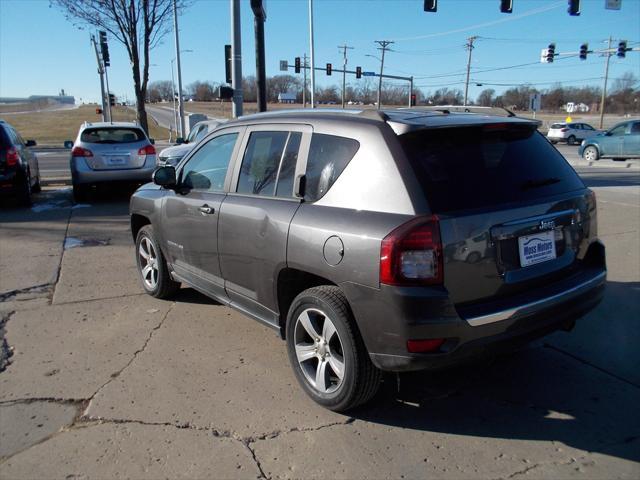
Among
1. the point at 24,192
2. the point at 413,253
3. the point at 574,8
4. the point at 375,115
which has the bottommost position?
the point at 24,192

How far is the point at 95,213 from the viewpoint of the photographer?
10.4 m

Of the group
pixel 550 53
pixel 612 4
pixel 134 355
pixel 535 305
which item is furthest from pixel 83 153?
pixel 550 53

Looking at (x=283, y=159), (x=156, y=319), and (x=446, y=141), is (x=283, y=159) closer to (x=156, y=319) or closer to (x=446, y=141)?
(x=446, y=141)

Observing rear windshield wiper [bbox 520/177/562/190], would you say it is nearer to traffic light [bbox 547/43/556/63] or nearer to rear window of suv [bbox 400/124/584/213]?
rear window of suv [bbox 400/124/584/213]

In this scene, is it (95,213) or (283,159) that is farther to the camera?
(95,213)

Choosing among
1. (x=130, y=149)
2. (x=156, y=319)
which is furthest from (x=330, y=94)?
(x=156, y=319)

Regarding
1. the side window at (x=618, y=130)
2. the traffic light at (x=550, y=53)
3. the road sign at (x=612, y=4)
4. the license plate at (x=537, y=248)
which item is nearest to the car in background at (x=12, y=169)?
the license plate at (x=537, y=248)

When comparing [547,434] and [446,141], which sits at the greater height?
[446,141]

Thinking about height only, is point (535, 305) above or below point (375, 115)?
below

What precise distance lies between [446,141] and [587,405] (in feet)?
6.19

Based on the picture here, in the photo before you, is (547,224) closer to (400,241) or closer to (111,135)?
(400,241)

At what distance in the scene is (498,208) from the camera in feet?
9.80

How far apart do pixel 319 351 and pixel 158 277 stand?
2546mm

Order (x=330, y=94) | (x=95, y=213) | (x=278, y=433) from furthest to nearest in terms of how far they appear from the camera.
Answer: (x=330, y=94)
(x=95, y=213)
(x=278, y=433)
